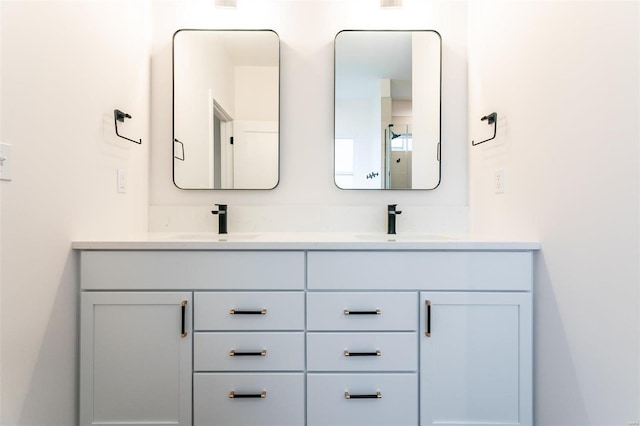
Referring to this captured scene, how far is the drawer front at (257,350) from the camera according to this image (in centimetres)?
128

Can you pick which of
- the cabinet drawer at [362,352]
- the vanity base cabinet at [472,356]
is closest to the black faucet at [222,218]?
the cabinet drawer at [362,352]

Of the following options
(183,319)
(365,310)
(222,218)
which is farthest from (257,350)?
(222,218)

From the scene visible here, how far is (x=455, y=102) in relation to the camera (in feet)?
6.14

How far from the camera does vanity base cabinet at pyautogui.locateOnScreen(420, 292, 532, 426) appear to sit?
4.20 feet

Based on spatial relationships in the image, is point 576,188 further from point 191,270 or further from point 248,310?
point 191,270

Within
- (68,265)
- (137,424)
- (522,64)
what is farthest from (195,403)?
(522,64)

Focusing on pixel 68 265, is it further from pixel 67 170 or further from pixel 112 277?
pixel 67 170

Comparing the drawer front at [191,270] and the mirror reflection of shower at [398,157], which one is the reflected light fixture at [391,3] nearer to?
the mirror reflection of shower at [398,157]

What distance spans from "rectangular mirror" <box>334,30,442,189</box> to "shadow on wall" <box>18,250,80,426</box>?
129 centimetres

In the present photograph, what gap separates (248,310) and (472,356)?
875mm

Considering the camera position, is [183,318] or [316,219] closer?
[183,318]

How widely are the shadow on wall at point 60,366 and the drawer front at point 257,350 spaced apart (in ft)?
1.65

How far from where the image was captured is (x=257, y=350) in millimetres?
1275

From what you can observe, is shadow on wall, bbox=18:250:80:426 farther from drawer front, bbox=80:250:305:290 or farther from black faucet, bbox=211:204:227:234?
black faucet, bbox=211:204:227:234
